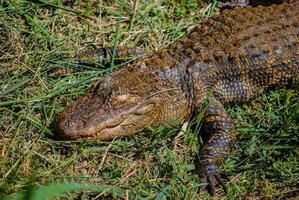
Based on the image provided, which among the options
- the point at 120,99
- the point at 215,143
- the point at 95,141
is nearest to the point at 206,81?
the point at 215,143

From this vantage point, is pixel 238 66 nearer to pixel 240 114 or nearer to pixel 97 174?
pixel 240 114

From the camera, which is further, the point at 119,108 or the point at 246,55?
the point at 246,55

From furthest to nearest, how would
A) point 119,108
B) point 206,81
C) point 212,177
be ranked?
1. point 206,81
2. point 119,108
3. point 212,177

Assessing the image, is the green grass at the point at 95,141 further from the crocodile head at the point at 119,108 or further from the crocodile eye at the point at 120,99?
the crocodile eye at the point at 120,99

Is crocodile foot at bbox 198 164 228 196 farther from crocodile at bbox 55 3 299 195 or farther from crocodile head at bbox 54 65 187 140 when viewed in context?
crocodile head at bbox 54 65 187 140

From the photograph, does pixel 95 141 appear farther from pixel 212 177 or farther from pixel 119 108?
pixel 212 177

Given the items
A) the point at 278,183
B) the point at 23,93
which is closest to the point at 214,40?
the point at 278,183

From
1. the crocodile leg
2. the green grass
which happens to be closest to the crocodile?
the crocodile leg
